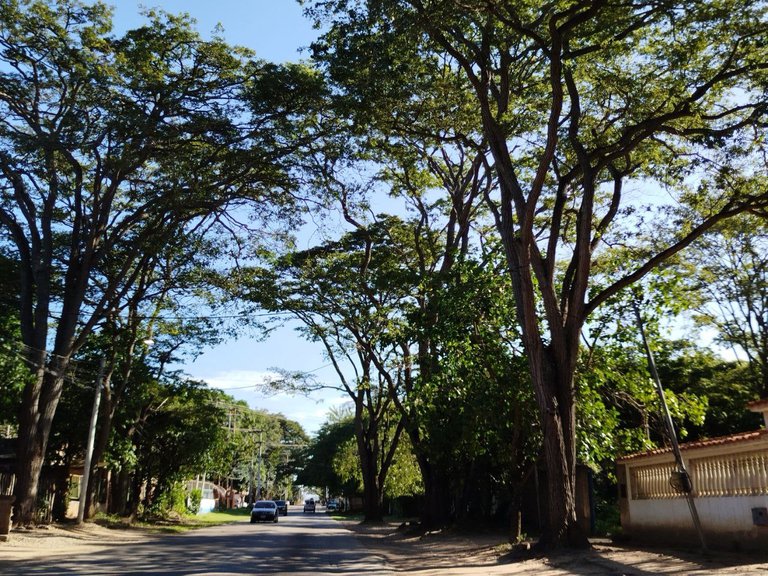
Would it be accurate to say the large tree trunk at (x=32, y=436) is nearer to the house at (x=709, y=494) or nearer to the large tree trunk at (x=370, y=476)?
the house at (x=709, y=494)

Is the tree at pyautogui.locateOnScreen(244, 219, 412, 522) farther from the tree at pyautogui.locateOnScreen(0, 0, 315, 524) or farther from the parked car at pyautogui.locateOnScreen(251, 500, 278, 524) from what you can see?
the parked car at pyautogui.locateOnScreen(251, 500, 278, 524)

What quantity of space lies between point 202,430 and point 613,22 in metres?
25.7

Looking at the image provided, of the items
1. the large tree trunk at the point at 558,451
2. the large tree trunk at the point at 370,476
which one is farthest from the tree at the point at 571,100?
the large tree trunk at the point at 370,476

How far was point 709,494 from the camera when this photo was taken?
1248cm

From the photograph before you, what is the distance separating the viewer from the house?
11.2 m

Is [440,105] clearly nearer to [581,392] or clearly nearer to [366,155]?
[366,155]

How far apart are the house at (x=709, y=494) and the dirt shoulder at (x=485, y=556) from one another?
702 mm

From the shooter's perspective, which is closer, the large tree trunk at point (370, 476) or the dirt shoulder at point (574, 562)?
the dirt shoulder at point (574, 562)

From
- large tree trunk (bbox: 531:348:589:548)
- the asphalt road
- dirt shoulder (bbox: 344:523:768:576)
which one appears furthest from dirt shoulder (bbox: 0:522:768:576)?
the asphalt road

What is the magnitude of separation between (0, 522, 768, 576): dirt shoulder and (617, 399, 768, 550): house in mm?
702

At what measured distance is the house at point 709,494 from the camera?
11.2 meters

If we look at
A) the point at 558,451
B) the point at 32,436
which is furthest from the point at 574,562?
the point at 32,436

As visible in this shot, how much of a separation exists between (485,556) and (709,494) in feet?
17.3

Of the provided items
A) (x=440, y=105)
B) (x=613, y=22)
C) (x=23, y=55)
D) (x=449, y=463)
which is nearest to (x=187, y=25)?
(x=23, y=55)
